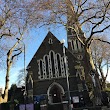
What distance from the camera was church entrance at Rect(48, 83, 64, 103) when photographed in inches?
1347

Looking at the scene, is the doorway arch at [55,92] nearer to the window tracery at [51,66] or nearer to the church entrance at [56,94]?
the church entrance at [56,94]

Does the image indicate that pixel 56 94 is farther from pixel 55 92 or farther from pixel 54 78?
pixel 54 78

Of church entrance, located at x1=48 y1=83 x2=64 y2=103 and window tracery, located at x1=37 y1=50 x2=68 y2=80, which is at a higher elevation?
window tracery, located at x1=37 y1=50 x2=68 y2=80

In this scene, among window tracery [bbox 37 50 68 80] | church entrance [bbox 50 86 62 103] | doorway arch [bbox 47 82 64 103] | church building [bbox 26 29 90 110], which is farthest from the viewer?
window tracery [bbox 37 50 68 80]

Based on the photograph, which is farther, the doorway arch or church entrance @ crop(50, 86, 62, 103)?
church entrance @ crop(50, 86, 62, 103)

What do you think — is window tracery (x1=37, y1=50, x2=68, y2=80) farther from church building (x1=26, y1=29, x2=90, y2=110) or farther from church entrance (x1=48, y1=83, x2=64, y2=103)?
church entrance (x1=48, y1=83, x2=64, y2=103)

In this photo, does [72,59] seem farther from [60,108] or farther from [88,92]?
[60,108]

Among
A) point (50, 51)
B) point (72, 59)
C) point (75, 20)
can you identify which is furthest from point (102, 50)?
point (75, 20)

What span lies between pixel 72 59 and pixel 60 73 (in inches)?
138

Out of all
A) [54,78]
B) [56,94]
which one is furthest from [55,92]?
[54,78]

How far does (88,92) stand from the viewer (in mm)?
32625

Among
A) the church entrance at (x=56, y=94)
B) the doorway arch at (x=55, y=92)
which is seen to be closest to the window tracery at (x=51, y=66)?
the doorway arch at (x=55, y=92)

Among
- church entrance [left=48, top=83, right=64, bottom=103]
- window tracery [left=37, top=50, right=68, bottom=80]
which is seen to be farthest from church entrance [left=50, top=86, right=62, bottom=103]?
window tracery [left=37, top=50, right=68, bottom=80]

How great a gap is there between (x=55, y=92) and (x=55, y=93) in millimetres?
198
